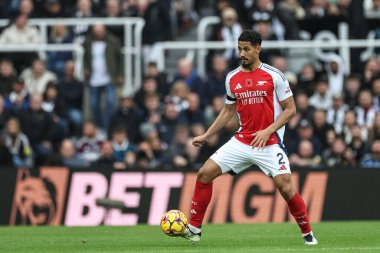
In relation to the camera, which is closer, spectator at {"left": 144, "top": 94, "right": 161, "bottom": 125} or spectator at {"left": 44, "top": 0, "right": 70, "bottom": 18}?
spectator at {"left": 144, "top": 94, "right": 161, "bottom": 125}

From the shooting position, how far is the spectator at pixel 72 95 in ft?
79.4

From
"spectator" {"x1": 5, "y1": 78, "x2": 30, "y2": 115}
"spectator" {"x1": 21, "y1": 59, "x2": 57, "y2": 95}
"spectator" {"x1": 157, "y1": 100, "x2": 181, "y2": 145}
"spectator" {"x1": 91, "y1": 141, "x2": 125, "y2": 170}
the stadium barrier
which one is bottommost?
the stadium barrier

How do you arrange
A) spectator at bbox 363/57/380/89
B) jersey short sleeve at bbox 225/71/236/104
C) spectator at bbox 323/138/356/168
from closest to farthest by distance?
jersey short sleeve at bbox 225/71/236/104 < spectator at bbox 323/138/356/168 < spectator at bbox 363/57/380/89

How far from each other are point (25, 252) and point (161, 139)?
372 inches

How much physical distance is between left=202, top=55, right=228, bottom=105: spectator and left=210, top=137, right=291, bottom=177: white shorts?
950 cm

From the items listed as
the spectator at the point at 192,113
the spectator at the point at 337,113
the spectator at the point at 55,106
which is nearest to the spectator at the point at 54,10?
the spectator at the point at 55,106

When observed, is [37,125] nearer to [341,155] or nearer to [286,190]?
[341,155]

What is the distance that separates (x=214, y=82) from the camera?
79.0 ft

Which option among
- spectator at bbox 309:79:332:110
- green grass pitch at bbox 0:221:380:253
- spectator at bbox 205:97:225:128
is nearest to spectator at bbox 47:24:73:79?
spectator at bbox 205:97:225:128

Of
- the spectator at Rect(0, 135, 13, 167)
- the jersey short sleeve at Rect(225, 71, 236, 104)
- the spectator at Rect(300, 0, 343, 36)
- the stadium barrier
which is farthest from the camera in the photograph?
the spectator at Rect(300, 0, 343, 36)

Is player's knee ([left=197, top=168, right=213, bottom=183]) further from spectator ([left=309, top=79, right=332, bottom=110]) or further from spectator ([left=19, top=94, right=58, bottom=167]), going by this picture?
spectator ([left=309, top=79, right=332, bottom=110])

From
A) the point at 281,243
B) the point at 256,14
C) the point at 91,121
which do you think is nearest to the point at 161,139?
the point at 91,121

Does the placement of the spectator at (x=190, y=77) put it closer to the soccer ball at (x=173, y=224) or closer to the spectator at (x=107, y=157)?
the spectator at (x=107, y=157)

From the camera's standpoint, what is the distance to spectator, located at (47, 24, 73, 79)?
24844 mm
